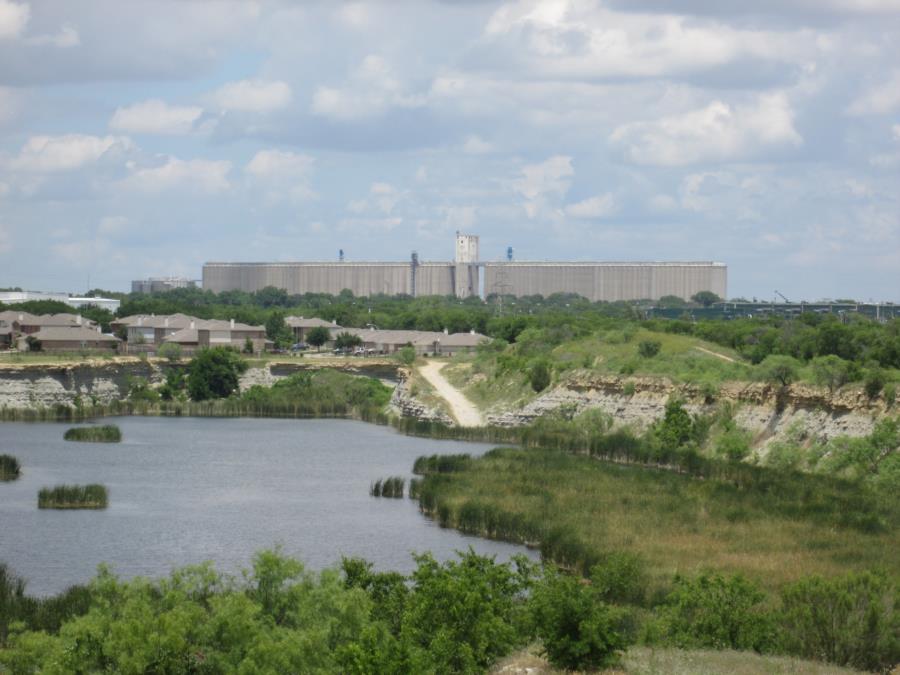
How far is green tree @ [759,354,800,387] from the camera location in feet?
190

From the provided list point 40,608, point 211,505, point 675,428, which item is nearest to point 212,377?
point 675,428

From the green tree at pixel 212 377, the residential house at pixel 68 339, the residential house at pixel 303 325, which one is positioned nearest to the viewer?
the green tree at pixel 212 377

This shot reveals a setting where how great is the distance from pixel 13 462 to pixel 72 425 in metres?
22.6

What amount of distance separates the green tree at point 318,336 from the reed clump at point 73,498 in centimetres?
7704

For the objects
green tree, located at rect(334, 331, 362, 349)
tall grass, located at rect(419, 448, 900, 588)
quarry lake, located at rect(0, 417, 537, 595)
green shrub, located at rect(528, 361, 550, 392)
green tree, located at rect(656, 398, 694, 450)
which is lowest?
quarry lake, located at rect(0, 417, 537, 595)

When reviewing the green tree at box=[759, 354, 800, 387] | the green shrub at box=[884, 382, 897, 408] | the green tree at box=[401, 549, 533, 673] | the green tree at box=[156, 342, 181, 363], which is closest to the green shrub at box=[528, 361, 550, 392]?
the green tree at box=[759, 354, 800, 387]

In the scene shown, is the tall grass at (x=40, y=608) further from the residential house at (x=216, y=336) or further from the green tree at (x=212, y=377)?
the residential house at (x=216, y=336)

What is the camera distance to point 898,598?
2325cm

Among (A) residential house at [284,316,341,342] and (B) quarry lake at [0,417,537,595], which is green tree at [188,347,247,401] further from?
(A) residential house at [284,316,341,342]

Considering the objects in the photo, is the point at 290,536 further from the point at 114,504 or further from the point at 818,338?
the point at 818,338

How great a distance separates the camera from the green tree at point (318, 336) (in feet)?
393

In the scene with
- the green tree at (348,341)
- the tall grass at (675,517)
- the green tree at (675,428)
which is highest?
the green tree at (348,341)

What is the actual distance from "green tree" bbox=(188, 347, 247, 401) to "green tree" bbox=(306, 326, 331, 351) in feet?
97.5

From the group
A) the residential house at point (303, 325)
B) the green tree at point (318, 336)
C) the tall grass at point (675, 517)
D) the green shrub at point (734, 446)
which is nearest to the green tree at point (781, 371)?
the green shrub at point (734, 446)
